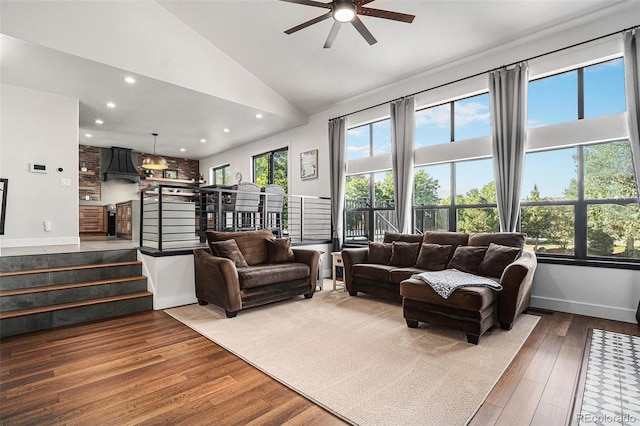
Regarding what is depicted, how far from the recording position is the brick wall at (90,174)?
9125mm

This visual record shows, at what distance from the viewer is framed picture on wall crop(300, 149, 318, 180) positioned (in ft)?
22.7

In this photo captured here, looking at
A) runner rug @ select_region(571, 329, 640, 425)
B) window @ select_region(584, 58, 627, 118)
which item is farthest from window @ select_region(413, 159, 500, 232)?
runner rug @ select_region(571, 329, 640, 425)

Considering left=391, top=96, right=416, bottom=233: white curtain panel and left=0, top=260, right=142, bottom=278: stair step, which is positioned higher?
left=391, top=96, right=416, bottom=233: white curtain panel

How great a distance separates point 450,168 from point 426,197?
596 mm

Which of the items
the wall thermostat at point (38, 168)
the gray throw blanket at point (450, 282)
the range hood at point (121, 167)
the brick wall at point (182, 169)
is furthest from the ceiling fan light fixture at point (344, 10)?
Answer: the brick wall at point (182, 169)

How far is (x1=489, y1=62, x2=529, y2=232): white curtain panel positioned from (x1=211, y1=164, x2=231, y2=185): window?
26.0 feet

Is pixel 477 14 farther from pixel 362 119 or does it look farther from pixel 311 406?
pixel 311 406

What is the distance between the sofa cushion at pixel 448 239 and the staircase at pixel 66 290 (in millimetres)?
3843

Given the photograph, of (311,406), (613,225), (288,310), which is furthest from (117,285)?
(613,225)

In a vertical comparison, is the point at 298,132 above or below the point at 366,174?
above

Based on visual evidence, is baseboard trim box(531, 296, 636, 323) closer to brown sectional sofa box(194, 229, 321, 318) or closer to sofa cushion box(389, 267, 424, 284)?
sofa cushion box(389, 267, 424, 284)

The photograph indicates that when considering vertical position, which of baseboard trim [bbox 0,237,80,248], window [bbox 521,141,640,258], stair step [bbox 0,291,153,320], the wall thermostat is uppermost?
the wall thermostat

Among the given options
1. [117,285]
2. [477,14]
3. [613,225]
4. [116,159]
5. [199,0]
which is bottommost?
[117,285]

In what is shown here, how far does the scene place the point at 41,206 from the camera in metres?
5.30
